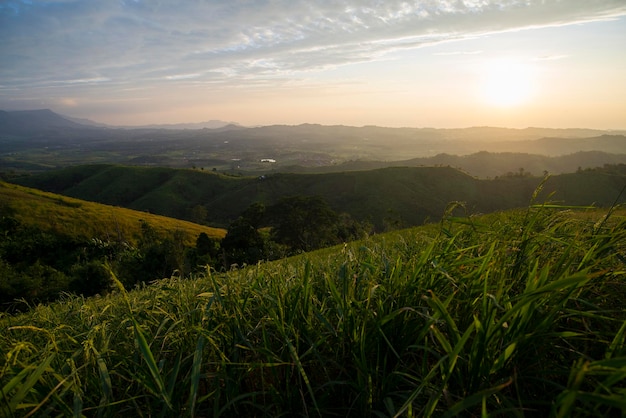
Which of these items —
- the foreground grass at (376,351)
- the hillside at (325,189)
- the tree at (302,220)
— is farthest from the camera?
the hillside at (325,189)

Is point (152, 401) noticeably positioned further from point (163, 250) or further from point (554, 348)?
point (163, 250)

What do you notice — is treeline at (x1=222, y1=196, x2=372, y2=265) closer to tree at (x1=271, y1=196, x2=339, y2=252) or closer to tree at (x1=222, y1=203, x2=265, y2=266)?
tree at (x1=271, y1=196, x2=339, y2=252)

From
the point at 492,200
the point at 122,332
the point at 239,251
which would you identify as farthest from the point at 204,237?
the point at 492,200

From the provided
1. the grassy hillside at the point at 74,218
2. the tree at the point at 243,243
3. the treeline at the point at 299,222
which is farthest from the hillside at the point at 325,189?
the tree at the point at 243,243

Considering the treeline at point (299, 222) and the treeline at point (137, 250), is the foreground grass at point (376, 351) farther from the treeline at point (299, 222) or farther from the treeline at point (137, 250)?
the treeline at point (299, 222)

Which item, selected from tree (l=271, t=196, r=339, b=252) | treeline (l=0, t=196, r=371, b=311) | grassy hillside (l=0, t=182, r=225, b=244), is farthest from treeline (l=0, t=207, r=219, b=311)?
tree (l=271, t=196, r=339, b=252)

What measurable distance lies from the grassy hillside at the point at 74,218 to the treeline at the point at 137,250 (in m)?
1.61

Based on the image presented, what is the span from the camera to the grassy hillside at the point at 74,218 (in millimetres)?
55562

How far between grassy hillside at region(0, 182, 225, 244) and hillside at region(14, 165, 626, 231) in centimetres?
3812

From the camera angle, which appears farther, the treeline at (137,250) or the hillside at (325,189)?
the hillside at (325,189)

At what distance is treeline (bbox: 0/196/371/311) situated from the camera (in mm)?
32312

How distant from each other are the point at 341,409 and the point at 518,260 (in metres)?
1.30

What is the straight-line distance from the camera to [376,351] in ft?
5.94

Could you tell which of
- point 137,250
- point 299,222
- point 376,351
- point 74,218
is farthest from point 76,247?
point 376,351
